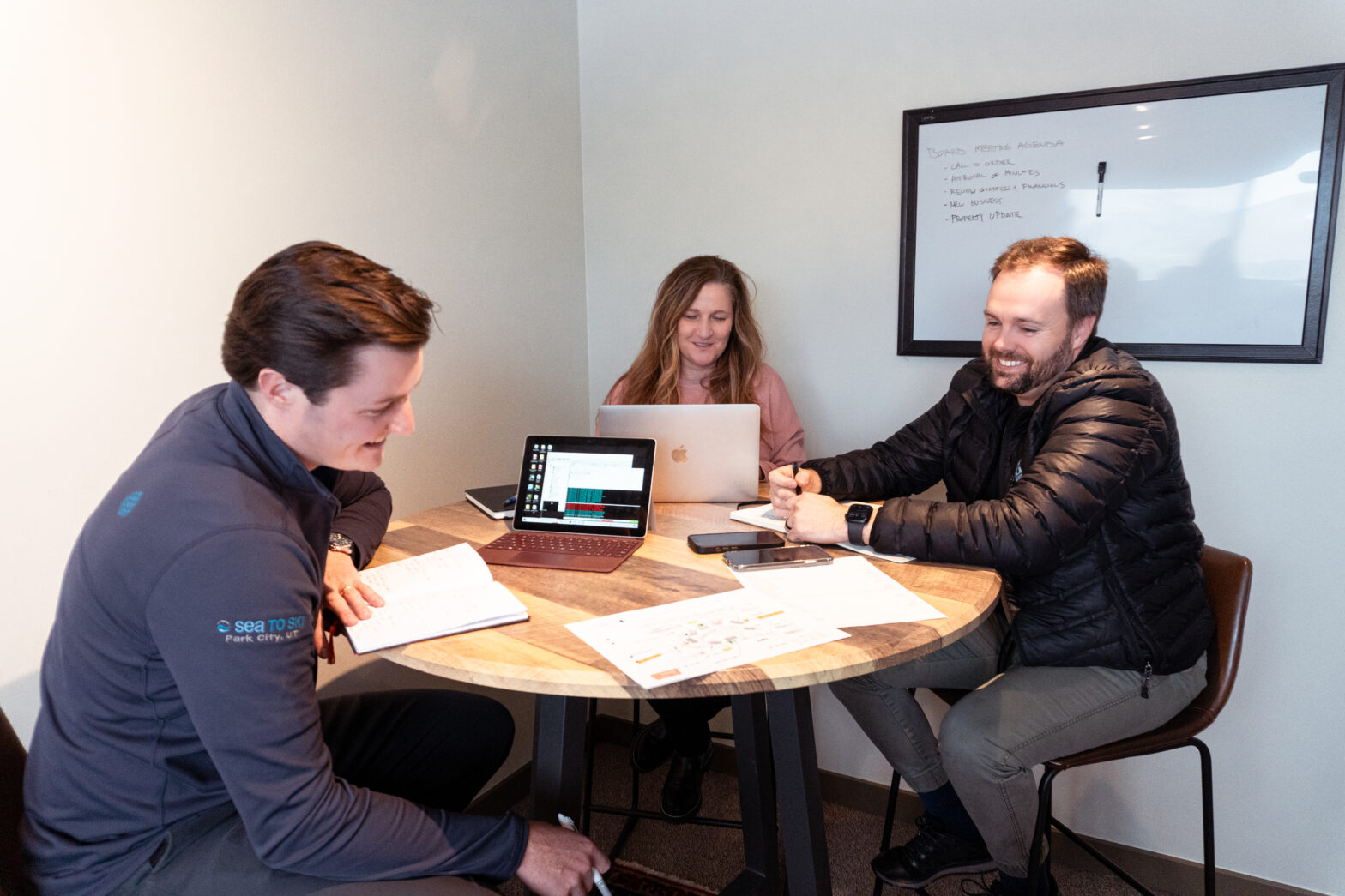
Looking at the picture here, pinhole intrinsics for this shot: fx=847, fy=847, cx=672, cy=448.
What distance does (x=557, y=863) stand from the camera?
1193 millimetres

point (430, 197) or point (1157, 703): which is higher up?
point (430, 197)

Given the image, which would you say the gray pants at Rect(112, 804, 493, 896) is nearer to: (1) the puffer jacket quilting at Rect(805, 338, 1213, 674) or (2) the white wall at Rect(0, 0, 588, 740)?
(2) the white wall at Rect(0, 0, 588, 740)

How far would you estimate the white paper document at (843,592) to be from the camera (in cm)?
133

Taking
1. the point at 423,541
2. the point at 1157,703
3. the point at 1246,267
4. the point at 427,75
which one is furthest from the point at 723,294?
the point at 1157,703

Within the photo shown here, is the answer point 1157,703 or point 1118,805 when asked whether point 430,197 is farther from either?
point 1118,805

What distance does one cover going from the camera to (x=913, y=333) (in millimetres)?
2463

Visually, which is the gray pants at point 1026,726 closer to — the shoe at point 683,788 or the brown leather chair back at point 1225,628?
the brown leather chair back at point 1225,628

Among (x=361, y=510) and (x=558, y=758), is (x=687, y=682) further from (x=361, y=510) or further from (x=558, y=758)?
(x=361, y=510)

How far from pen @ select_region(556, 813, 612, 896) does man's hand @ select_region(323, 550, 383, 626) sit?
1.46 feet

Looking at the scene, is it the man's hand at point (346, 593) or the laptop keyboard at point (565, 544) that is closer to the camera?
the man's hand at point (346, 593)

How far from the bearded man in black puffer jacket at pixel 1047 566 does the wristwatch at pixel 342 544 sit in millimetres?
843

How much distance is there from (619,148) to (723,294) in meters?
0.81

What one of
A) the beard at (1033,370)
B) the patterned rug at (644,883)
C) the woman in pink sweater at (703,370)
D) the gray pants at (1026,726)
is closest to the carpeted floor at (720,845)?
the patterned rug at (644,883)

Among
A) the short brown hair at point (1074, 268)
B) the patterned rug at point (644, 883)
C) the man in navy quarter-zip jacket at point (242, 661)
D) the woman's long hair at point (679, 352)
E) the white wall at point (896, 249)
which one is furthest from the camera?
the woman's long hair at point (679, 352)
